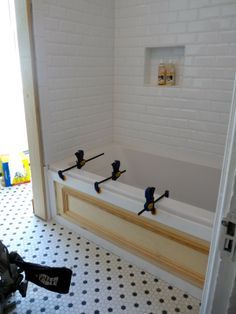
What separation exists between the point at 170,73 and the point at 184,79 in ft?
0.50

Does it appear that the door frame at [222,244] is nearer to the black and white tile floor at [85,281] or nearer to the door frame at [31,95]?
the black and white tile floor at [85,281]

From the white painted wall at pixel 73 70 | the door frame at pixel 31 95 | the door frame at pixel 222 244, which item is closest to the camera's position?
the door frame at pixel 222 244

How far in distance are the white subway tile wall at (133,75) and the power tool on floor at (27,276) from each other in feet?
2.69

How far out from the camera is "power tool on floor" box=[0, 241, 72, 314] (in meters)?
1.11

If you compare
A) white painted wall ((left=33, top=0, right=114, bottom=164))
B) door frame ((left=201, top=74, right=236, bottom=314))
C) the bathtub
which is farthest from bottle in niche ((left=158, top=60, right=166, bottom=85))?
door frame ((left=201, top=74, right=236, bottom=314))

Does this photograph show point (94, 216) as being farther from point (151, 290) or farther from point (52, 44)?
point (52, 44)

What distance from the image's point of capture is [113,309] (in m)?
1.25

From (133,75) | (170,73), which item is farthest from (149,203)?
(133,75)

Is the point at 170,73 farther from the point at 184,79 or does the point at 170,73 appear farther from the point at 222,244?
the point at 222,244

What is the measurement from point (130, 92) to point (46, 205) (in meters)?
1.24

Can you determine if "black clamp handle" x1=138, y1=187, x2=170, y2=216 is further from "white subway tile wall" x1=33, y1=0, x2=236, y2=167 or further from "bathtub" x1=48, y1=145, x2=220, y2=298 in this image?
"white subway tile wall" x1=33, y1=0, x2=236, y2=167

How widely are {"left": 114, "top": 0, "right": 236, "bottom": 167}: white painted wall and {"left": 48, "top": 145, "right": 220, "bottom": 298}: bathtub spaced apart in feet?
0.58

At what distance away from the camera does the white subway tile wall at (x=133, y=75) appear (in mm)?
1664

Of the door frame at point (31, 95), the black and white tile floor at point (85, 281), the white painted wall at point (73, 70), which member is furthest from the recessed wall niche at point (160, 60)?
the black and white tile floor at point (85, 281)
